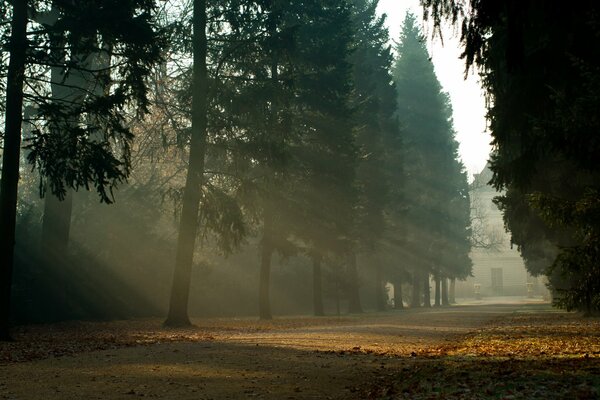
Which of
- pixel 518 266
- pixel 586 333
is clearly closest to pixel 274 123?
pixel 586 333

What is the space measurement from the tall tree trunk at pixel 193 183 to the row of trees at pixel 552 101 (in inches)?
396

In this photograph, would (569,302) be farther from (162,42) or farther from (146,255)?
(146,255)

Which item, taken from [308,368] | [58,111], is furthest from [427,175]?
[308,368]

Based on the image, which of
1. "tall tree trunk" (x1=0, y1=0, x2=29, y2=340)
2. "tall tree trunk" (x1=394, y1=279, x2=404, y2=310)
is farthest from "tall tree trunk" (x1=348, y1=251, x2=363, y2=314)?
"tall tree trunk" (x1=0, y1=0, x2=29, y2=340)

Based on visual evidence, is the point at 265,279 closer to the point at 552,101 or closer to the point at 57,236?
the point at 57,236

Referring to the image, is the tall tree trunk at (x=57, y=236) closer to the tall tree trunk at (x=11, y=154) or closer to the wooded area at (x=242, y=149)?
the wooded area at (x=242, y=149)

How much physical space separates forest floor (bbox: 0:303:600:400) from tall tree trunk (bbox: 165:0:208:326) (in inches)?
255

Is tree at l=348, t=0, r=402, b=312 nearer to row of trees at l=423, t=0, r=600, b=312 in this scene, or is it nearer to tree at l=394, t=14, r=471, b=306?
tree at l=394, t=14, r=471, b=306

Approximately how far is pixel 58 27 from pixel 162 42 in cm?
246

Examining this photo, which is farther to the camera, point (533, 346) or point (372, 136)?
point (372, 136)

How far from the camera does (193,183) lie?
72.8 ft

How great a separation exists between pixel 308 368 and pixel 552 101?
22.1ft

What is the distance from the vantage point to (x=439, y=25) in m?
8.13

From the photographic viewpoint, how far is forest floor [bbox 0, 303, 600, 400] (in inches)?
307
